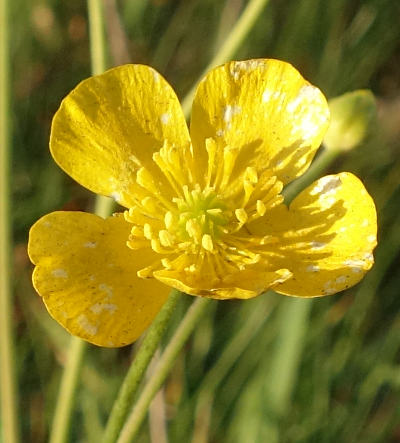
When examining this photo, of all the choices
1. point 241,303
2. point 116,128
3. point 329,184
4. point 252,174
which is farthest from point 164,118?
point 241,303

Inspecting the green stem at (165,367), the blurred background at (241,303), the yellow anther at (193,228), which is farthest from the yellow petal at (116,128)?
the blurred background at (241,303)

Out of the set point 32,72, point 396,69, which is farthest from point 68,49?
point 396,69

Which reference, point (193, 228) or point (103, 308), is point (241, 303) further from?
point (103, 308)

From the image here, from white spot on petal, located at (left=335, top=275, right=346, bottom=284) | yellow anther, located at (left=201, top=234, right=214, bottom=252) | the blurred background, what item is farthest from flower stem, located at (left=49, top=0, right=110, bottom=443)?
white spot on petal, located at (left=335, top=275, right=346, bottom=284)

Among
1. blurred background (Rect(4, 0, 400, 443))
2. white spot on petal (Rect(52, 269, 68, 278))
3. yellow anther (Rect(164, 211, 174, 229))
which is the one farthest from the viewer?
blurred background (Rect(4, 0, 400, 443))

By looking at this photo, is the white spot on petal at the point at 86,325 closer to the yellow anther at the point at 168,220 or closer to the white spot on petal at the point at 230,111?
the yellow anther at the point at 168,220

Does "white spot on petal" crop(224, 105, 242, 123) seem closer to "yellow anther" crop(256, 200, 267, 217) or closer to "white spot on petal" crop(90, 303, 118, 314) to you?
"yellow anther" crop(256, 200, 267, 217)
